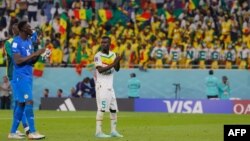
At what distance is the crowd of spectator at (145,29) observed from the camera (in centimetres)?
3847

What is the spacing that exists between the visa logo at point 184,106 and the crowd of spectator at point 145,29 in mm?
3440

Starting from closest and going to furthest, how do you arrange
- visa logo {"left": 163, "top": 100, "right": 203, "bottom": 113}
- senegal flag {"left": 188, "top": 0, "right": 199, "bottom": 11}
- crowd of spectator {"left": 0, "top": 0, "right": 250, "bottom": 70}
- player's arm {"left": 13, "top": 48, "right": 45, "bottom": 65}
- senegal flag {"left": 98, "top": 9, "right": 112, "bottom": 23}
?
player's arm {"left": 13, "top": 48, "right": 45, "bottom": 65}
visa logo {"left": 163, "top": 100, "right": 203, "bottom": 113}
crowd of spectator {"left": 0, "top": 0, "right": 250, "bottom": 70}
senegal flag {"left": 98, "top": 9, "right": 112, "bottom": 23}
senegal flag {"left": 188, "top": 0, "right": 199, "bottom": 11}

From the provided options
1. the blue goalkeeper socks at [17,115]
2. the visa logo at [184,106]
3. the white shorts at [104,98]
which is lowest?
the visa logo at [184,106]

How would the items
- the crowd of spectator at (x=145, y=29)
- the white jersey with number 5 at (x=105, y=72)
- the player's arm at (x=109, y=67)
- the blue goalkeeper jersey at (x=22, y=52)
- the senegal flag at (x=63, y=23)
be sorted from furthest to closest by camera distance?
the senegal flag at (x=63, y=23)
the crowd of spectator at (x=145, y=29)
the white jersey with number 5 at (x=105, y=72)
the player's arm at (x=109, y=67)
the blue goalkeeper jersey at (x=22, y=52)

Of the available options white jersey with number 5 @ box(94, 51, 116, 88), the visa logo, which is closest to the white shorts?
white jersey with number 5 @ box(94, 51, 116, 88)

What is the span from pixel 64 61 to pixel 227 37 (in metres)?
8.44

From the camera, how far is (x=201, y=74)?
38.7 meters

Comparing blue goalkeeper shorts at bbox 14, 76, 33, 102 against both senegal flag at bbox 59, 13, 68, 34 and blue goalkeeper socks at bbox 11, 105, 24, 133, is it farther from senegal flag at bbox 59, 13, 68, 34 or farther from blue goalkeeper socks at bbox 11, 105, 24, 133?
senegal flag at bbox 59, 13, 68, 34

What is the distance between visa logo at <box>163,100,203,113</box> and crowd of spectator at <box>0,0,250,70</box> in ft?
11.3

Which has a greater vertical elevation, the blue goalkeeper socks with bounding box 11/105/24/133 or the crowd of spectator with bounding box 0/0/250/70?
the crowd of spectator with bounding box 0/0/250/70

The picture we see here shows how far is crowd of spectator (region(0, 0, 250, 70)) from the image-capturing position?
38469 mm

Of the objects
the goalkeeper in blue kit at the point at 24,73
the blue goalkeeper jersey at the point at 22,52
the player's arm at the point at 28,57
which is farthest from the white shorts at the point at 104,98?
the player's arm at the point at 28,57

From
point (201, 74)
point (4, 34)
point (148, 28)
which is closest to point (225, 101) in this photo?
point (201, 74)

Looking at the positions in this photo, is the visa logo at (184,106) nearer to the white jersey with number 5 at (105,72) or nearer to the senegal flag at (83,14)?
the senegal flag at (83,14)
